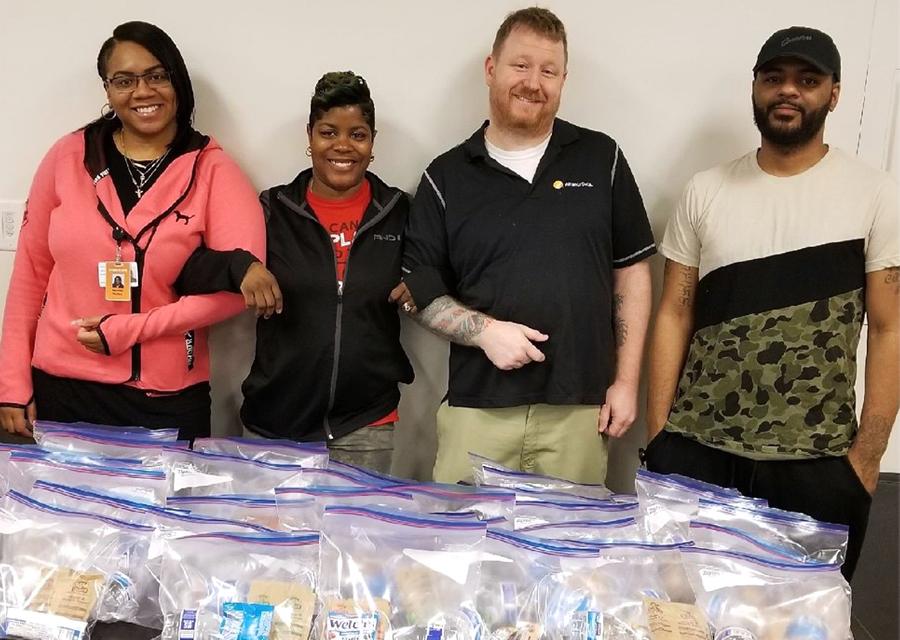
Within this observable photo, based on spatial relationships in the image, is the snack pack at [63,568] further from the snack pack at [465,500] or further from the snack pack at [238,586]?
the snack pack at [465,500]

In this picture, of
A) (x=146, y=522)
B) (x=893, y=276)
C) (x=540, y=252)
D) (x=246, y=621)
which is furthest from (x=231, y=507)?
(x=893, y=276)

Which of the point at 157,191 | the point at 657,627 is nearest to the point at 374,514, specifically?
the point at 657,627

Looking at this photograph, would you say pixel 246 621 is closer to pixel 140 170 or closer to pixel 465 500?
pixel 465 500

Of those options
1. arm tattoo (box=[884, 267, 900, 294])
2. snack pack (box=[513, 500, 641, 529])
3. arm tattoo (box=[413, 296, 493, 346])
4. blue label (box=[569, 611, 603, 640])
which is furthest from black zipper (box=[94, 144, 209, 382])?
arm tattoo (box=[884, 267, 900, 294])

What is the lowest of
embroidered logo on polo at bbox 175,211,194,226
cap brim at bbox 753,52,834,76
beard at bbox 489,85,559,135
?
embroidered logo on polo at bbox 175,211,194,226

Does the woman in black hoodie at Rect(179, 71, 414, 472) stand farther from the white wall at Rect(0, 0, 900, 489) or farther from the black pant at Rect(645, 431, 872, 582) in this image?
the black pant at Rect(645, 431, 872, 582)

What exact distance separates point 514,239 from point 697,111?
671 mm

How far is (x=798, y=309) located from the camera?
1541 mm

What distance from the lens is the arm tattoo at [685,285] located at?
172 centimetres

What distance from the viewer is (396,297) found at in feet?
5.58

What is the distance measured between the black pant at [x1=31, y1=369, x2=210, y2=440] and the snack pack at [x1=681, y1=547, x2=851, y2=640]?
125 cm

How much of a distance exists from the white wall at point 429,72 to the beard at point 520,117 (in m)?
0.26

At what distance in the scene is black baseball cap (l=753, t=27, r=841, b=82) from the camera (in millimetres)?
1498

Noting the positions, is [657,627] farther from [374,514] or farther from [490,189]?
[490,189]
